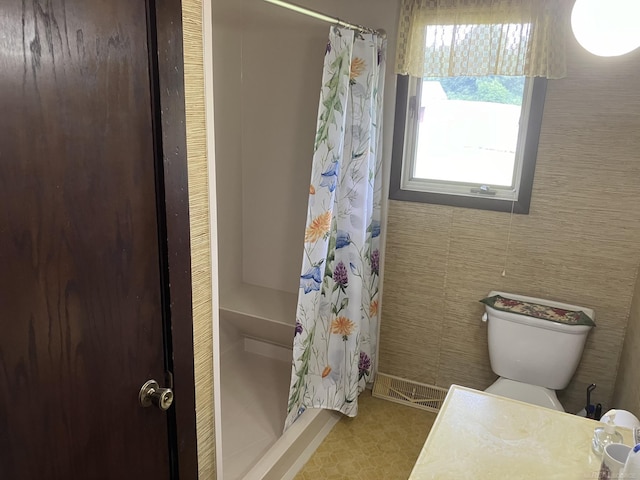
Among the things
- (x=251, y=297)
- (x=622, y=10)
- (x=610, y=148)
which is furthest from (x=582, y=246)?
(x=251, y=297)

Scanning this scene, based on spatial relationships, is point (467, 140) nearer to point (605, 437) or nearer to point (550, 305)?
point (550, 305)

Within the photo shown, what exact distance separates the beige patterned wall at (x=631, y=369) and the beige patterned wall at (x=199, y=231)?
145 centimetres

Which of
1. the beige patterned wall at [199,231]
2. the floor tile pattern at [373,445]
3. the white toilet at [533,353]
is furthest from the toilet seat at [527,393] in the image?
the beige patterned wall at [199,231]

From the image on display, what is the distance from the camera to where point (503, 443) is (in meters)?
1.22

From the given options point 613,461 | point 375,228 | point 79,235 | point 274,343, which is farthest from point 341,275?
point 79,235

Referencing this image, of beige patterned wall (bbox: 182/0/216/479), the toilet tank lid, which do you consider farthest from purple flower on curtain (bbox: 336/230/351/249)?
beige patterned wall (bbox: 182/0/216/479)

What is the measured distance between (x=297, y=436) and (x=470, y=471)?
3.70 ft

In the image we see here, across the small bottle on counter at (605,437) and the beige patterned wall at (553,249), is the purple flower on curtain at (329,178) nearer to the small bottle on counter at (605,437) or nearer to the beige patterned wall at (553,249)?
the beige patterned wall at (553,249)

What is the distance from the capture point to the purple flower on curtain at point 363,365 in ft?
8.23

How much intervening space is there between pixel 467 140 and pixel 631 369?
47.0 inches

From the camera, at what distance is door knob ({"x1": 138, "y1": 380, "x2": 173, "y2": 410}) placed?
1083mm

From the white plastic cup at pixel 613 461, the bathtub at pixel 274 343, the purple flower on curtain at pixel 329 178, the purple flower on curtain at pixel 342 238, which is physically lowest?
the bathtub at pixel 274 343

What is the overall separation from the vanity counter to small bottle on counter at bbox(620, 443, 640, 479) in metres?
0.22

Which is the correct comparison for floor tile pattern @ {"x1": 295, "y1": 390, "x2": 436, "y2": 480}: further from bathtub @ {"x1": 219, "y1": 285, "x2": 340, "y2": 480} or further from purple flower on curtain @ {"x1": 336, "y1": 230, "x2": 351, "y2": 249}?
purple flower on curtain @ {"x1": 336, "y1": 230, "x2": 351, "y2": 249}
